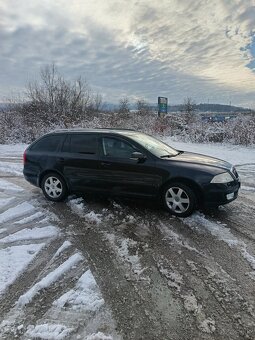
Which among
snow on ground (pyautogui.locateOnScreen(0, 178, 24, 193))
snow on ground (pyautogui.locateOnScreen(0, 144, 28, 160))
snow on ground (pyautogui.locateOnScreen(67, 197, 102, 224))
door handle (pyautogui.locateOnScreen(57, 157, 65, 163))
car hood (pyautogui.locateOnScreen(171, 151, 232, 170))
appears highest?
car hood (pyautogui.locateOnScreen(171, 151, 232, 170))

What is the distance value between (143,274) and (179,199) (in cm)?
230

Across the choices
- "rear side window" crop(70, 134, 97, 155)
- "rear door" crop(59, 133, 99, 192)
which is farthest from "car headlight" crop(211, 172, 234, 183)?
"rear side window" crop(70, 134, 97, 155)

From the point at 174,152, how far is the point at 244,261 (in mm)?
3312

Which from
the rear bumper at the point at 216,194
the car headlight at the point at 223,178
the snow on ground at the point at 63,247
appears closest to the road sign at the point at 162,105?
the car headlight at the point at 223,178

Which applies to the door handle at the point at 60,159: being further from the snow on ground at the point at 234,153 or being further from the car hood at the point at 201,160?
the snow on ground at the point at 234,153

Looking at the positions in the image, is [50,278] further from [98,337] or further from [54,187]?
[54,187]

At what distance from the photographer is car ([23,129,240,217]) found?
20.1ft

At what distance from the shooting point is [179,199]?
243 inches

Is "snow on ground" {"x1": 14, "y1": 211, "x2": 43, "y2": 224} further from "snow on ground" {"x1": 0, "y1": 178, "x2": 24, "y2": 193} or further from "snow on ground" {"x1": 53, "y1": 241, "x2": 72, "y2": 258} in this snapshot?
"snow on ground" {"x1": 0, "y1": 178, "x2": 24, "y2": 193}

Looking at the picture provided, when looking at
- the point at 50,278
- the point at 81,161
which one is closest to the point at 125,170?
the point at 81,161

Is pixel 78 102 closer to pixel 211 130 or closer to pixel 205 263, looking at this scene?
pixel 211 130

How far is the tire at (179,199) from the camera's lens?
6094 mm

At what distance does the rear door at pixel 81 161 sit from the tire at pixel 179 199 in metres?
1.52

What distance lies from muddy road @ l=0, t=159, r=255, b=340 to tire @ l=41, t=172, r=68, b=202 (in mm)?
525
